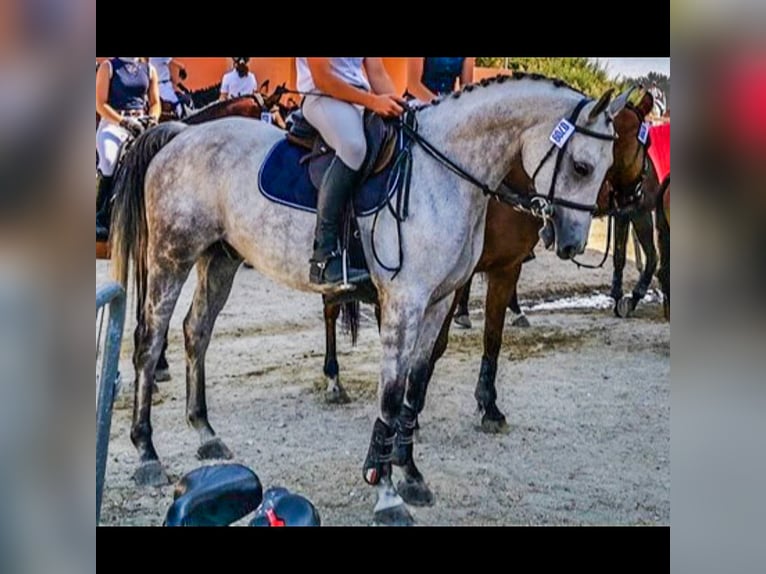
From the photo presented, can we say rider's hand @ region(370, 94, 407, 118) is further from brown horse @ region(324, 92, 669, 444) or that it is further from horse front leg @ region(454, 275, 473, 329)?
horse front leg @ region(454, 275, 473, 329)

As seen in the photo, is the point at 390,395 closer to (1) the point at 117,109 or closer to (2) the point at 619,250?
(2) the point at 619,250

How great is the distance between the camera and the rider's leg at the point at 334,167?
3871 millimetres

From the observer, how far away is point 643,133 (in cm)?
410

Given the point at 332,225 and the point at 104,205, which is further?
the point at 104,205

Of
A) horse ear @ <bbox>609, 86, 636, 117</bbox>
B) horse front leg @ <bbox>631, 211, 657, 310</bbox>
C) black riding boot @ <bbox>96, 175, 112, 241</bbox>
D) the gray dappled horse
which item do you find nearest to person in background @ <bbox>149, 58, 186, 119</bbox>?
the gray dappled horse

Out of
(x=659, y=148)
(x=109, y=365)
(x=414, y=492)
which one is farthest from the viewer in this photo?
(x=414, y=492)

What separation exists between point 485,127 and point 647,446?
173 centimetres

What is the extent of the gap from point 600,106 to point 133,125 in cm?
216

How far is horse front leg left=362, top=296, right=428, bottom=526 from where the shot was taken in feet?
13.0

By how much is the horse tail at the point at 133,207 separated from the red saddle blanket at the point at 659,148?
228cm

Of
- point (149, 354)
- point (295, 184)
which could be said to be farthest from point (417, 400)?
point (149, 354)

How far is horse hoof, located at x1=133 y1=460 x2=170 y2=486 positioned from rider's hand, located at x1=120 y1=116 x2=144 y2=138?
5.15 ft
